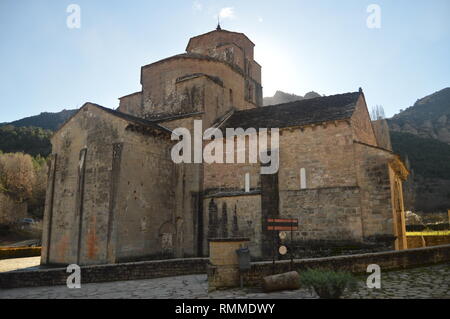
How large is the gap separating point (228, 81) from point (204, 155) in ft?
19.3

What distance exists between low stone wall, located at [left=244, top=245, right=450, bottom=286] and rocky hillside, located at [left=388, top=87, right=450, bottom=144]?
62.4m

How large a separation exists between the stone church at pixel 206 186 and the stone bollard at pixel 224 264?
5904 millimetres

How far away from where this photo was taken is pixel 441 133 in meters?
67.9

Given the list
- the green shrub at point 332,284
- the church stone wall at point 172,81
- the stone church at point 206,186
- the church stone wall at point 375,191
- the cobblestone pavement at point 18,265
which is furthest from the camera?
the church stone wall at point 172,81

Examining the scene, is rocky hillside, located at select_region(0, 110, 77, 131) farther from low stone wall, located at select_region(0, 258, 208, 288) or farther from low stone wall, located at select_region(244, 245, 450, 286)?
low stone wall, located at select_region(244, 245, 450, 286)

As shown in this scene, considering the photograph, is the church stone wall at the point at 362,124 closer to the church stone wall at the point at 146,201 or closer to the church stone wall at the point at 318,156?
the church stone wall at the point at 318,156

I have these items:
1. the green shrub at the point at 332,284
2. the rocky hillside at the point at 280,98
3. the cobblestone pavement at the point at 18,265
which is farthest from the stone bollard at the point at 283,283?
the rocky hillside at the point at 280,98

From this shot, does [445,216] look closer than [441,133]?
Yes

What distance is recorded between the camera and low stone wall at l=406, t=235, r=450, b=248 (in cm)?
1568

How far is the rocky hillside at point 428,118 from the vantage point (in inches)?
2630

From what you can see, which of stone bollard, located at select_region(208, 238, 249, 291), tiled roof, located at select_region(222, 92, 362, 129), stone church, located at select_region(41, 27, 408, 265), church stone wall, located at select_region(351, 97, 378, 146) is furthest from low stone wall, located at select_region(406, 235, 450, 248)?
stone bollard, located at select_region(208, 238, 249, 291)

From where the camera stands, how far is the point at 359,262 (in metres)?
8.95
